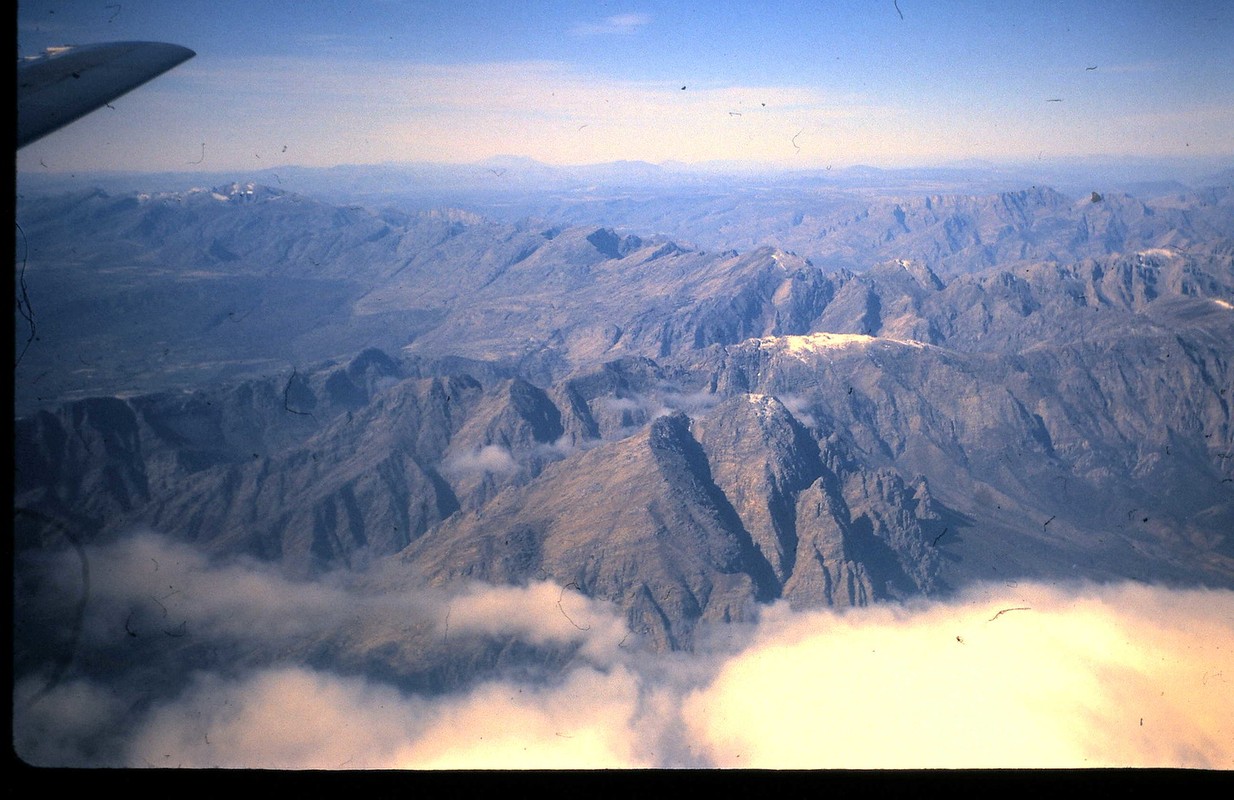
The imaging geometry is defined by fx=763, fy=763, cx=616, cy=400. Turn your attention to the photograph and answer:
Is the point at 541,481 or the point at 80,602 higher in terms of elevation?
the point at 80,602

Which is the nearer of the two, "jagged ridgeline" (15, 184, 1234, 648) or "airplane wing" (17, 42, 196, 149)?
"airplane wing" (17, 42, 196, 149)

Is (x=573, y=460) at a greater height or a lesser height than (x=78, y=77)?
lesser

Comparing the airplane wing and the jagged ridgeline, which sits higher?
the airplane wing

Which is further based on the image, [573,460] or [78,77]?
[573,460]

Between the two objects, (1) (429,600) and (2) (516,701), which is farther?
(1) (429,600)

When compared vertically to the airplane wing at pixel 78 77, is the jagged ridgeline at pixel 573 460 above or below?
below

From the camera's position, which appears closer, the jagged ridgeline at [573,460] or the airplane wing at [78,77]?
the airplane wing at [78,77]

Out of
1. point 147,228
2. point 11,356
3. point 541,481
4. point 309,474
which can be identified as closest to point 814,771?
point 11,356

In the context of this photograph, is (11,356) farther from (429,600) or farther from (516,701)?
(429,600)
